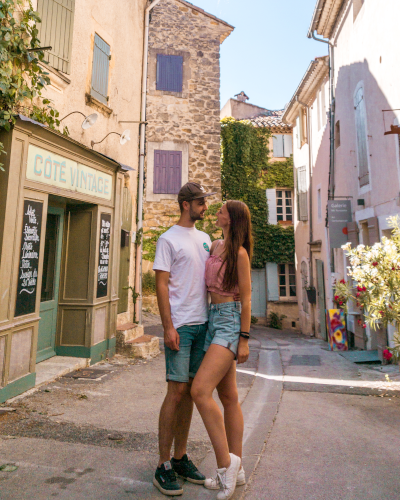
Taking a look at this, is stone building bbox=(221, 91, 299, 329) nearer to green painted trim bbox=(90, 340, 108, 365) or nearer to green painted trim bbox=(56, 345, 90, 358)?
green painted trim bbox=(90, 340, 108, 365)

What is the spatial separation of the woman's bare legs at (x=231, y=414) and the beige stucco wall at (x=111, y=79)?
14.3ft

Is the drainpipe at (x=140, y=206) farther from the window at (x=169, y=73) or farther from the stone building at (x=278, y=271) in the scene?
the stone building at (x=278, y=271)

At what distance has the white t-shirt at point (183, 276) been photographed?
104 inches

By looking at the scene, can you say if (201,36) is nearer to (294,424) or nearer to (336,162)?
(336,162)

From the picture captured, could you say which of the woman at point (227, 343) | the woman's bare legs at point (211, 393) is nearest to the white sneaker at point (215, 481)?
the woman at point (227, 343)

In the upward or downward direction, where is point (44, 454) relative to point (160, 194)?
downward

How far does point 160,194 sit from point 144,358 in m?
7.35

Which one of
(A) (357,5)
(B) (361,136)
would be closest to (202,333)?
(B) (361,136)

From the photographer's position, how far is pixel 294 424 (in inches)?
150

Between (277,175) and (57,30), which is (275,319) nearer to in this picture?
(277,175)

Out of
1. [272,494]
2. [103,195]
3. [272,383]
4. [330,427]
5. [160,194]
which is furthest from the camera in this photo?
[160,194]

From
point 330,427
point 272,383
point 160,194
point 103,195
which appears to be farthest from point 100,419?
point 160,194

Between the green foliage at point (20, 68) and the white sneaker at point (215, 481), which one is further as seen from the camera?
the green foliage at point (20, 68)

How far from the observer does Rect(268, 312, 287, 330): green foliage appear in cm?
1816
